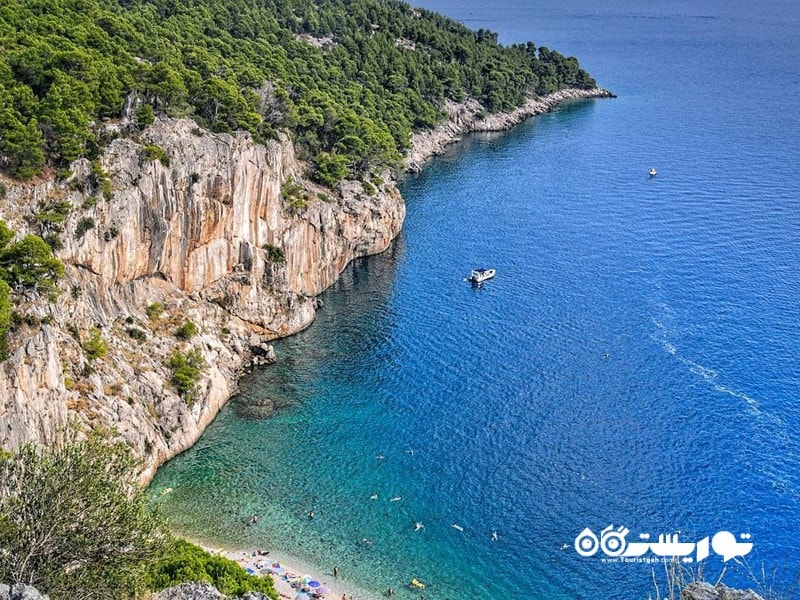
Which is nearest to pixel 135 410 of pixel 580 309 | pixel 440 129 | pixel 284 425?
pixel 284 425

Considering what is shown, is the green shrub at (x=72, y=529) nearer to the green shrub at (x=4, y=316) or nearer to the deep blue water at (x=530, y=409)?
the green shrub at (x=4, y=316)

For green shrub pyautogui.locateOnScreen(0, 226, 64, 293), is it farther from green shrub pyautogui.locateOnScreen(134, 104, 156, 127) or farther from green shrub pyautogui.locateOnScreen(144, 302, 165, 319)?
green shrub pyautogui.locateOnScreen(134, 104, 156, 127)

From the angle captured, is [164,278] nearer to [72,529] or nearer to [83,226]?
[83,226]

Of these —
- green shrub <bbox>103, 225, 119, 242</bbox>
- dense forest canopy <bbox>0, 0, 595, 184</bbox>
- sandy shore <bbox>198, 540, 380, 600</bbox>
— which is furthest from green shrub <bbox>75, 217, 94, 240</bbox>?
sandy shore <bbox>198, 540, 380, 600</bbox>

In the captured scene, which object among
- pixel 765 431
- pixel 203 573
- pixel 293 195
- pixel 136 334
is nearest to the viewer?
pixel 203 573

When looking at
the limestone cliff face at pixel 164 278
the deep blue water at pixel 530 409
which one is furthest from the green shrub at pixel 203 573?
the limestone cliff face at pixel 164 278

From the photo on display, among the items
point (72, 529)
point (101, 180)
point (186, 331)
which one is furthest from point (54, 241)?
point (72, 529)
